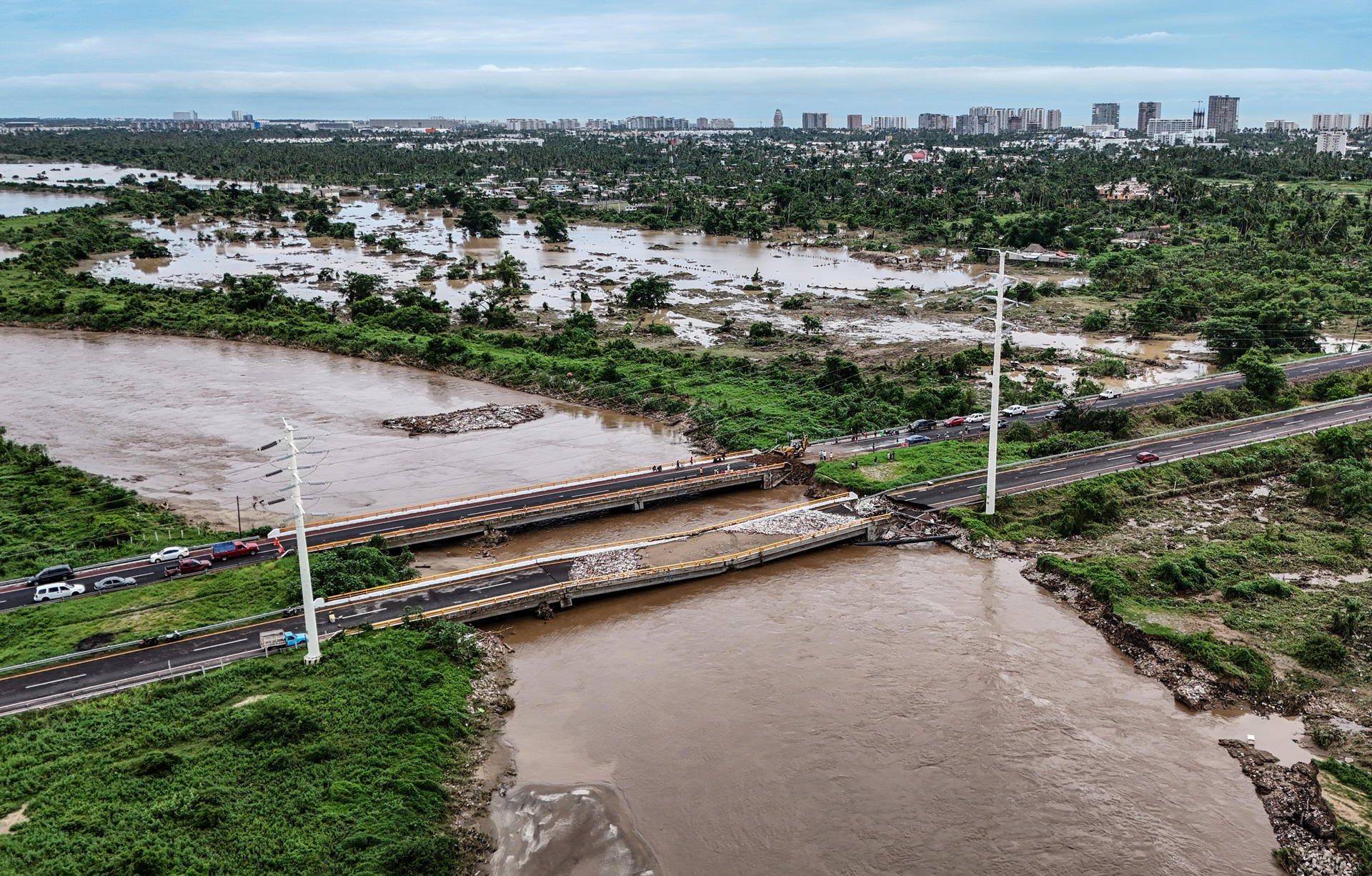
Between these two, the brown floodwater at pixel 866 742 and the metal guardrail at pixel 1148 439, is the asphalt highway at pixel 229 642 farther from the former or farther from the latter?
the metal guardrail at pixel 1148 439

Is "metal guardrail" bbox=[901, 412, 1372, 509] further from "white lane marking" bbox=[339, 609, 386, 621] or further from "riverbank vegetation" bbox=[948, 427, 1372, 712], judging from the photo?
"white lane marking" bbox=[339, 609, 386, 621]

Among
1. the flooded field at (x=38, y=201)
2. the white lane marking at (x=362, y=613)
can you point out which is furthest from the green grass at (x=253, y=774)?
the flooded field at (x=38, y=201)

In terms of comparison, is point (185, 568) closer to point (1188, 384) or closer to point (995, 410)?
point (995, 410)

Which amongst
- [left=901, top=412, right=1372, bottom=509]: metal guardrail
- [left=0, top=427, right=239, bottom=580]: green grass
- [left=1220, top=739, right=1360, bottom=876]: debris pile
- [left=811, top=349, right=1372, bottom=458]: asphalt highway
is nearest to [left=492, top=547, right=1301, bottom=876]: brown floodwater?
[left=1220, top=739, right=1360, bottom=876]: debris pile

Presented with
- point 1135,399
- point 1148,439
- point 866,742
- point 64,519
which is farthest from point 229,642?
point 1135,399

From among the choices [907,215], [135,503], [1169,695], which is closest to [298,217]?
[907,215]

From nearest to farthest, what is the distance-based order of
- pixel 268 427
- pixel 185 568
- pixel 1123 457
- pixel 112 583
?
pixel 112 583 → pixel 185 568 → pixel 1123 457 → pixel 268 427
